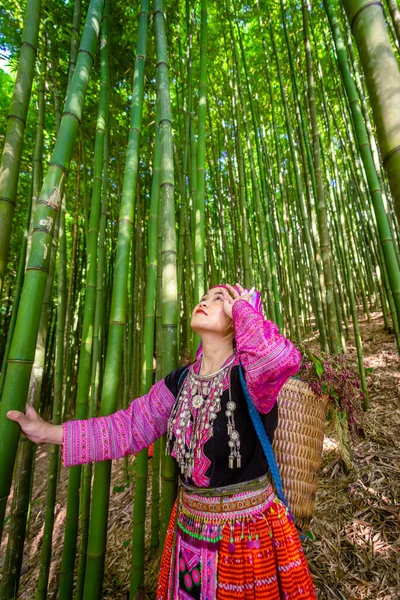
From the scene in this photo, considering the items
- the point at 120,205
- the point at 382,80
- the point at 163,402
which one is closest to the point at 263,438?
the point at 163,402

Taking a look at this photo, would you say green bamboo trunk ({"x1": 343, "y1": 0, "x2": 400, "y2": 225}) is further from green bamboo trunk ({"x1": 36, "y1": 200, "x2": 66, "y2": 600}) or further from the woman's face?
green bamboo trunk ({"x1": 36, "y1": 200, "x2": 66, "y2": 600})

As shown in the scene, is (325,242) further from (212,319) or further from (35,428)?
(35,428)

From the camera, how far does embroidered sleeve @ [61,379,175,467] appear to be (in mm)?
888

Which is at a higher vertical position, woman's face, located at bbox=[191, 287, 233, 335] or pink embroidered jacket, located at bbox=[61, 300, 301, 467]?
woman's face, located at bbox=[191, 287, 233, 335]

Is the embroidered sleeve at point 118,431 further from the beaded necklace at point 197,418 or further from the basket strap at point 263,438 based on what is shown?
the basket strap at point 263,438

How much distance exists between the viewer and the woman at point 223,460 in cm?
78

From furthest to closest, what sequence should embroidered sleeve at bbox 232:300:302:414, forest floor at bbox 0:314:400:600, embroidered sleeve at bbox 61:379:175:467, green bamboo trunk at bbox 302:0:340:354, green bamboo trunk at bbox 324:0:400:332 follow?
green bamboo trunk at bbox 302:0:340:354, forest floor at bbox 0:314:400:600, green bamboo trunk at bbox 324:0:400:332, embroidered sleeve at bbox 61:379:175:467, embroidered sleeve at bbox 232:300:302:414

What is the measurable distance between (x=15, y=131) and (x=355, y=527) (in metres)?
2.05

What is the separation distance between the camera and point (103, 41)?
1.54 m

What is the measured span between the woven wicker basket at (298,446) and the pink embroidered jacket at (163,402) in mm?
196

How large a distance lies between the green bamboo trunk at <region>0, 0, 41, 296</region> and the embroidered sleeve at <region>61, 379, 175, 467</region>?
467mm

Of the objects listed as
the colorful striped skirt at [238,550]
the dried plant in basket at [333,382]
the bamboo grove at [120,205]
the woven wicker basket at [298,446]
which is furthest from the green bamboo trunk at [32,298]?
the dried plant in basket at [333,382]

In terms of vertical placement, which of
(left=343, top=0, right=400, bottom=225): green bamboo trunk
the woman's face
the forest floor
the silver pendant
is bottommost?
the forest floor


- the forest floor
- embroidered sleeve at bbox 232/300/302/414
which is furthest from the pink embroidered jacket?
the forest floor
